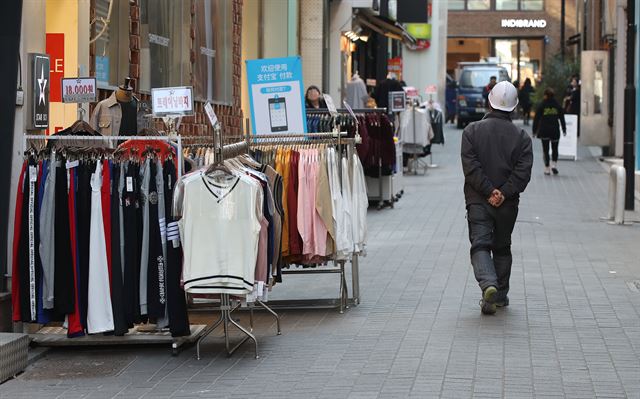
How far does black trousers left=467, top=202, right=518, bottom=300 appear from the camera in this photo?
1062 cm

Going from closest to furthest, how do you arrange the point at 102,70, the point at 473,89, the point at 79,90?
the point at 79,90
the point at 102,70
the point at 473,89

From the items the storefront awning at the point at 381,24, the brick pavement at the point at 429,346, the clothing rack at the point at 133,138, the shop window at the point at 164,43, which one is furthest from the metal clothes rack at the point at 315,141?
the storefront awning at the point at 381,24

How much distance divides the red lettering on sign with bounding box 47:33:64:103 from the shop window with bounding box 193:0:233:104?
6.68m

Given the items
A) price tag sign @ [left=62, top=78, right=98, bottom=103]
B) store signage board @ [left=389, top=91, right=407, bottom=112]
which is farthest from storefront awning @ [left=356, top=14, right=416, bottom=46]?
price tag sign @ [left=62, top=78, right=98, bottom=103]

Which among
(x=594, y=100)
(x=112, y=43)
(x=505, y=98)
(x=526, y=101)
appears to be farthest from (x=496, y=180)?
(x=526, y=101)

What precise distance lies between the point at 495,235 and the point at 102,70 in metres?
4.92

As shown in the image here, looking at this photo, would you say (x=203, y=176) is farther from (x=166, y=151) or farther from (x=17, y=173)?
(x=17, y=173)

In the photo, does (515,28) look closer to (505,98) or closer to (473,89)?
(473,89)

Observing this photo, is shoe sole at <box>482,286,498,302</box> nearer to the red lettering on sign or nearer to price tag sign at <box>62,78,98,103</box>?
price tag sign at <box>62,78,98,103</box>

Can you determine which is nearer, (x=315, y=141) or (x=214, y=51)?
(x=315, y=141)

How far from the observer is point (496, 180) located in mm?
10734

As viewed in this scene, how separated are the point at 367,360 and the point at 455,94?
46.0 metres

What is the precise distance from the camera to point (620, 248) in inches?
590

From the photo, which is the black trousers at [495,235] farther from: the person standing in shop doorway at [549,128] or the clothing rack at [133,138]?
the person standing in shop doorway at [549,128]
